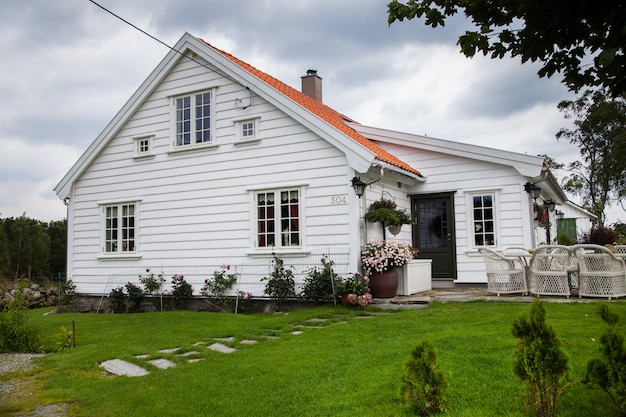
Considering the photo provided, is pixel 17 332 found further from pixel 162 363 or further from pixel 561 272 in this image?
pixel 561 272

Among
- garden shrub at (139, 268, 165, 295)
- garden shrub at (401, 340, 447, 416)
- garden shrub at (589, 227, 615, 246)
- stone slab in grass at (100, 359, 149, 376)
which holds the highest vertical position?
garden shrub at (589, 227, 615, 246)

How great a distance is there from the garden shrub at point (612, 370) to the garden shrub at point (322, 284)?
7.02 meters

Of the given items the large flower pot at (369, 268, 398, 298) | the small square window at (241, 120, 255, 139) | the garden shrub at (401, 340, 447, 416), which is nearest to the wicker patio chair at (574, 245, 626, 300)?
the large flower pot at (369, 268, 398, 298)

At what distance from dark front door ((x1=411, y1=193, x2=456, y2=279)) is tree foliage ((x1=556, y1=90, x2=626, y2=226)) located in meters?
20.5

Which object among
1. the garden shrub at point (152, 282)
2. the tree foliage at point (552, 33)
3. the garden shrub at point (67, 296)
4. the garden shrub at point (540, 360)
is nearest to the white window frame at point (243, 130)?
the garden shrub at point (152, 282)

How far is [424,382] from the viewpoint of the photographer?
3.92m

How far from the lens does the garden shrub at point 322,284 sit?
34.7ft

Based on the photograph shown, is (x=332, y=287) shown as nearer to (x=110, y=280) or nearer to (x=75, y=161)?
(x=110, y=280)

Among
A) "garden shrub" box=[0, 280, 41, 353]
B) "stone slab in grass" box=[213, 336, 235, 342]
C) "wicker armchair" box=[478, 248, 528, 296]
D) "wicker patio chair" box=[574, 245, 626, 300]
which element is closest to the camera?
"stone slab in grass" box=[213, 336, 235, 342]

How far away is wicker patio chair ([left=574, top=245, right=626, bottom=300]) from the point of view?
923 cm

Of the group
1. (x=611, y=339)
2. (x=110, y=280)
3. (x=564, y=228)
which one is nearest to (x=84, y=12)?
(x=110, y=280)

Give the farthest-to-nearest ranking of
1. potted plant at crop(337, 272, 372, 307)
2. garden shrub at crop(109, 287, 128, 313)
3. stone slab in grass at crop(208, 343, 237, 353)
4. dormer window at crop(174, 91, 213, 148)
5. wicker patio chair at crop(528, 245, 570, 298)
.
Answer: garden shrub at crop(109, 287, 128, 313) → dormer window at crop(174, 91, 213, 148) → potted plant at crop(337, 272, 372, 307) → wicker patio chair at crop(528, 245, 570, 298) → stone slab in grass at crop(208, 343, 237, 353)

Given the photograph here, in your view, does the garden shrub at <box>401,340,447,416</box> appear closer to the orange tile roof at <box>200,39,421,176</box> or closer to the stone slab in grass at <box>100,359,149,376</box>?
the stone slab in grass at <box>100,359,149,376</box>

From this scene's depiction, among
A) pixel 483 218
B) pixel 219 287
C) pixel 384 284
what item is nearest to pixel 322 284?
pixel 384 284
